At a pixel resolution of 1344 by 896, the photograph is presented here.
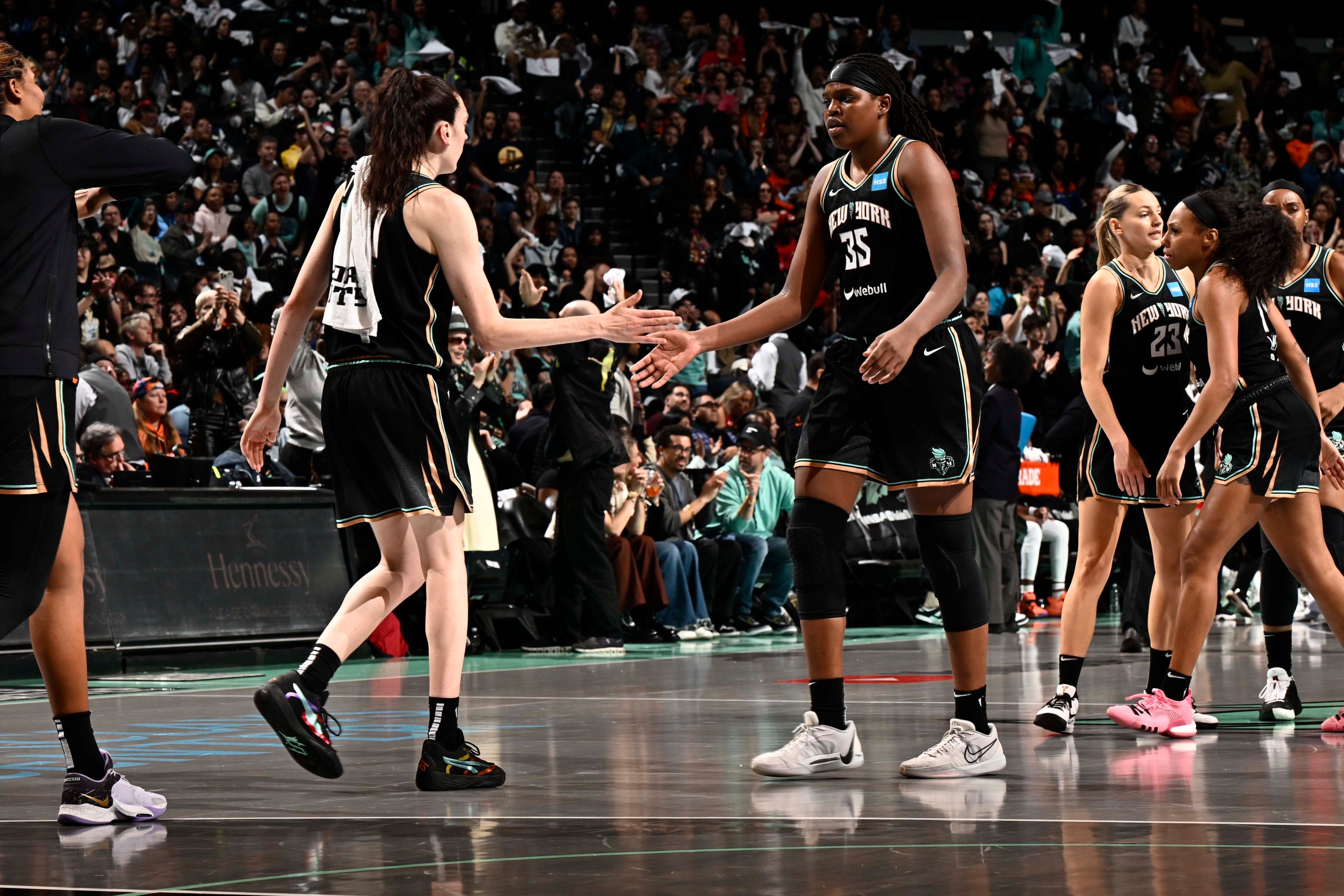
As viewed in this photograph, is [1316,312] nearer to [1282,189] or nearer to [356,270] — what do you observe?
[1282,189]

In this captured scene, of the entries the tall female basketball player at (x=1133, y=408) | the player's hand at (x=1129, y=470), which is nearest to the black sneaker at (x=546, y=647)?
the tall female basketball player at (x=1133, y=408)

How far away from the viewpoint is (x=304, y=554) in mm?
10953

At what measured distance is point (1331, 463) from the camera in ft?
22.0

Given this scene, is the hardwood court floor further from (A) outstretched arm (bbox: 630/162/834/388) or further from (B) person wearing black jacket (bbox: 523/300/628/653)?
(B) person wearing black jacket (bbox: 523/300/628/653)

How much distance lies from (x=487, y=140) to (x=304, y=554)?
8.32 metres

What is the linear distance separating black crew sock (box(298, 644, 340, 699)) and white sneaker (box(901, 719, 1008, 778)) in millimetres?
1720

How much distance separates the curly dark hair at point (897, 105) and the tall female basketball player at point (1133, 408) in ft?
4.27

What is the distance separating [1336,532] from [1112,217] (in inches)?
66.1

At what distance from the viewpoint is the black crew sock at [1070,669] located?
643cm

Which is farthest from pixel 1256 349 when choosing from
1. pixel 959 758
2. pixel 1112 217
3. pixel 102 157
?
pixel 102 157

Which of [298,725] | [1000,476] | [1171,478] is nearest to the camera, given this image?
[298,725]

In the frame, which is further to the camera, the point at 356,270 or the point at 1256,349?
the point at 1256,349

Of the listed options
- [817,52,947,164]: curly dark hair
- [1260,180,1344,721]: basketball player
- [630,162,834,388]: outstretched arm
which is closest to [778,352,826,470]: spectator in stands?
[1260,180,1344,721]: basketball player

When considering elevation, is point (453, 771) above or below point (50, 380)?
below
